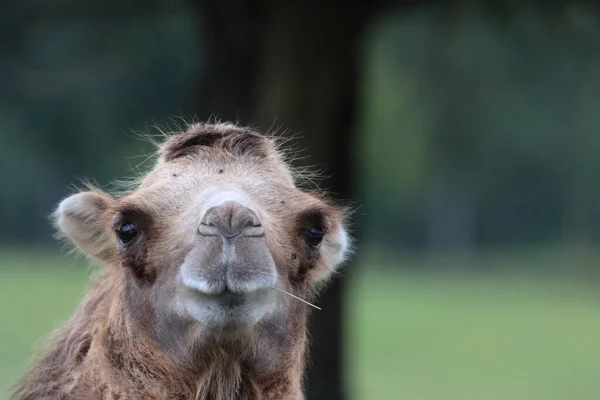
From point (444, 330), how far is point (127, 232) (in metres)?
32.9

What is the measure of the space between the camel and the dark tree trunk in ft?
16.9

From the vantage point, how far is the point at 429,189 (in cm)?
6278

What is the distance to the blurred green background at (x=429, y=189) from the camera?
2784 centimetres

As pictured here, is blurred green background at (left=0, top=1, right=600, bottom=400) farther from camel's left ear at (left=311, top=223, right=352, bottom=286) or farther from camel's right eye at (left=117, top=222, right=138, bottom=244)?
camel's right eye at (left=117, top=222, right=138, bottom=244)

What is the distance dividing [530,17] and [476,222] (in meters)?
51.4

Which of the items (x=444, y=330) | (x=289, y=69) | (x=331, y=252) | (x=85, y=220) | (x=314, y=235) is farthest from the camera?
(x=444, y=330)

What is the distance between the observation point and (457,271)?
55.4 metres

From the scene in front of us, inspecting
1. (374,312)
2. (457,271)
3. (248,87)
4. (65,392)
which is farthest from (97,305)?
(457,271)

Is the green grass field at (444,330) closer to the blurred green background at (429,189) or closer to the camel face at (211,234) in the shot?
the blurred green background at (429,189)

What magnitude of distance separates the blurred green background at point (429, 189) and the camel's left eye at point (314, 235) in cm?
934

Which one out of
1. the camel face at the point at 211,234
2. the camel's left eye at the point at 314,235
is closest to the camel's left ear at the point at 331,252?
the camel face at the point at 211,234

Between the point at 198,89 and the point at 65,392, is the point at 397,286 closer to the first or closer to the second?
the point at 198,89

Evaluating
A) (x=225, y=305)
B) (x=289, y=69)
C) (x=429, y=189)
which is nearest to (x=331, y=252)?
(x=225, y=305)

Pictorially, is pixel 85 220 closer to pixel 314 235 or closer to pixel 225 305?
pixel 314 235
